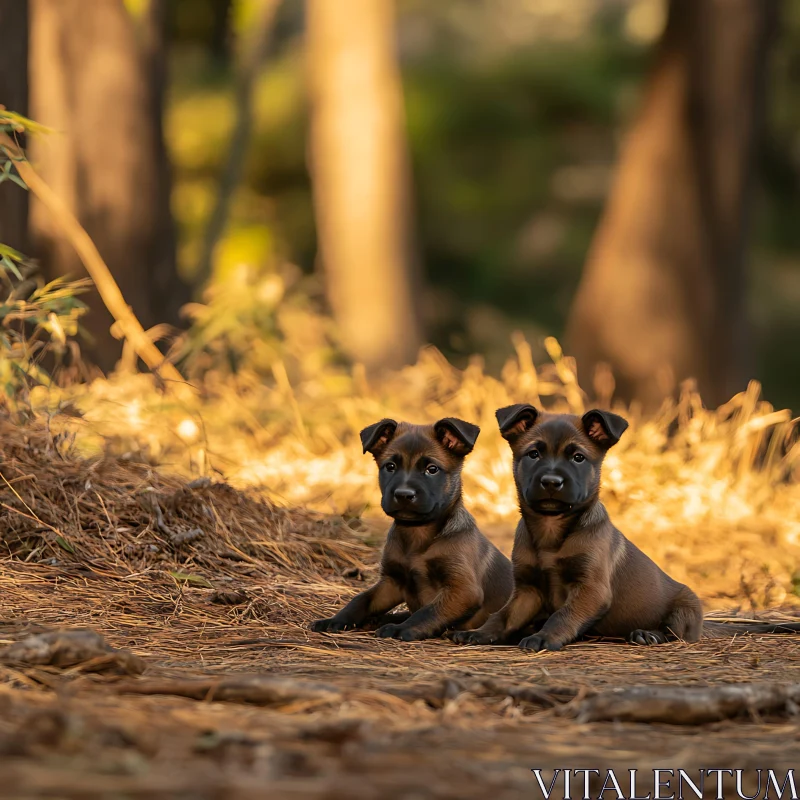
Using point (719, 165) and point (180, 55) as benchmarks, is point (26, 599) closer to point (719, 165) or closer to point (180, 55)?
point (719, 165)

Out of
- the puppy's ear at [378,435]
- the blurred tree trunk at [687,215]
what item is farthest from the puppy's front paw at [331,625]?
the blurred tree trunk at [687,215]

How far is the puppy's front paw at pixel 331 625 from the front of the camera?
5660 millimetres

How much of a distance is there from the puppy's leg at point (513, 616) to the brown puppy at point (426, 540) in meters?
0.16

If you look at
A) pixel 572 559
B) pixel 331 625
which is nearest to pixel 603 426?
pixel 572 559

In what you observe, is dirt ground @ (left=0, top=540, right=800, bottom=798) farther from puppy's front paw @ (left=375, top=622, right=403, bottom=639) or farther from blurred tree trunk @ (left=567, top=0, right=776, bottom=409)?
blurred tree trunk @ (left=567, top=0, right=776, bottom=409)

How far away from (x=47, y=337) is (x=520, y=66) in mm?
13060

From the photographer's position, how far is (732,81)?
13375 mm

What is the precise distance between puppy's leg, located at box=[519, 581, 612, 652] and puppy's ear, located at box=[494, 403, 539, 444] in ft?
2.48

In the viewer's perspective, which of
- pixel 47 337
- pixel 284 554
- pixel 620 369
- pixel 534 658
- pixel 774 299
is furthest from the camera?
pixel 774 299

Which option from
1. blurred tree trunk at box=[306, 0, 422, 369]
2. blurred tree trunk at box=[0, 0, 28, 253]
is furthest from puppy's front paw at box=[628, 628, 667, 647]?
blurred tree trunk at box=[306, 0, 422, 369]

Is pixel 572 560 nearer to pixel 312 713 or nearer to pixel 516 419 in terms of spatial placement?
pixel 516 419

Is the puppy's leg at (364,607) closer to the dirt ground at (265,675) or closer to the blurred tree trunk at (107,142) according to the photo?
the dirt ground at (265,675)

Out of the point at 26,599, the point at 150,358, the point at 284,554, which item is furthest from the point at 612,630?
the point at 150,358

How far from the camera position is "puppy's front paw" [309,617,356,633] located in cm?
566
